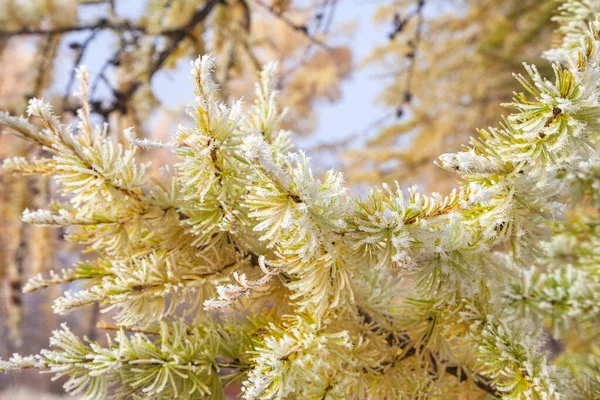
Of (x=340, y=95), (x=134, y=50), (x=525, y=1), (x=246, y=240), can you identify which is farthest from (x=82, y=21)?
(x=340, y=95)

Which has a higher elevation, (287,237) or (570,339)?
(287,237)

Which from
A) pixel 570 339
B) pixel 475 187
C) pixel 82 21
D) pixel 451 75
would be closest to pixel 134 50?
pixel 82 21

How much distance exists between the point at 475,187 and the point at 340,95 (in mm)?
10339

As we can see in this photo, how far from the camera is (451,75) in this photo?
417 cm

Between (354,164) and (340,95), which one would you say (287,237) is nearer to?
(354,164)

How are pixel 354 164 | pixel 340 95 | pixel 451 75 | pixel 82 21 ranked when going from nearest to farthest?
pixel 82 21, pixel 451 75, pixel 354 164, pixel 340 95

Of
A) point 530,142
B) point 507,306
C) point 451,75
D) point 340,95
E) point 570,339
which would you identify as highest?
point 530,142

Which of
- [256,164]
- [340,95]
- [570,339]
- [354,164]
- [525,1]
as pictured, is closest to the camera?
[256,164]

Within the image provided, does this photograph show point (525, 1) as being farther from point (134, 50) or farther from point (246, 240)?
point (246, 240)

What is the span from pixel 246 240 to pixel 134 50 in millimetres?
1244

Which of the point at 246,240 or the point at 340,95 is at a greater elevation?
the point at 246,240

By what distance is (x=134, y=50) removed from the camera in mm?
1679

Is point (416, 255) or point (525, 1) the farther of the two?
point (525, 1)

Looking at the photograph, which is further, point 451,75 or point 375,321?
point 451,75
